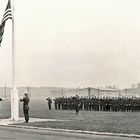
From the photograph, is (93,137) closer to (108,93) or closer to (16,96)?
(16,96)

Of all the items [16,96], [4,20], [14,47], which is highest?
[4,20]

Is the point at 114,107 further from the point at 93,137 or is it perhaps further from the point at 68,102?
the point at 93,137

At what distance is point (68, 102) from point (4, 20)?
16.2 meters

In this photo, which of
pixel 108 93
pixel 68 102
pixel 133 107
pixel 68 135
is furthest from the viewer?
pixel 108 93

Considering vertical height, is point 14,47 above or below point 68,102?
above

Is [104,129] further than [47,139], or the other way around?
[104,129]

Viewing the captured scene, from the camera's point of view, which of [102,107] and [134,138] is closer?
[134,138]

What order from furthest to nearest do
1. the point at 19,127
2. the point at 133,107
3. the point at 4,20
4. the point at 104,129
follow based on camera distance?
the point at 133,107 → the point at 4,20 → the point at 19,127 → the point at 104,129

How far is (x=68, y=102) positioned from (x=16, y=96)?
1495cm

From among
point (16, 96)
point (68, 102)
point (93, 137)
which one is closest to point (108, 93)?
point (68, 102)

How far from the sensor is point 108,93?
105875mm

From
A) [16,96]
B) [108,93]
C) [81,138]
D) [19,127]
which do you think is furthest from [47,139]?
[108,93]

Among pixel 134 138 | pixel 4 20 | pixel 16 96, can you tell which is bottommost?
pixel 134 138

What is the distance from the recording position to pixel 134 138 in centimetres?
1466
